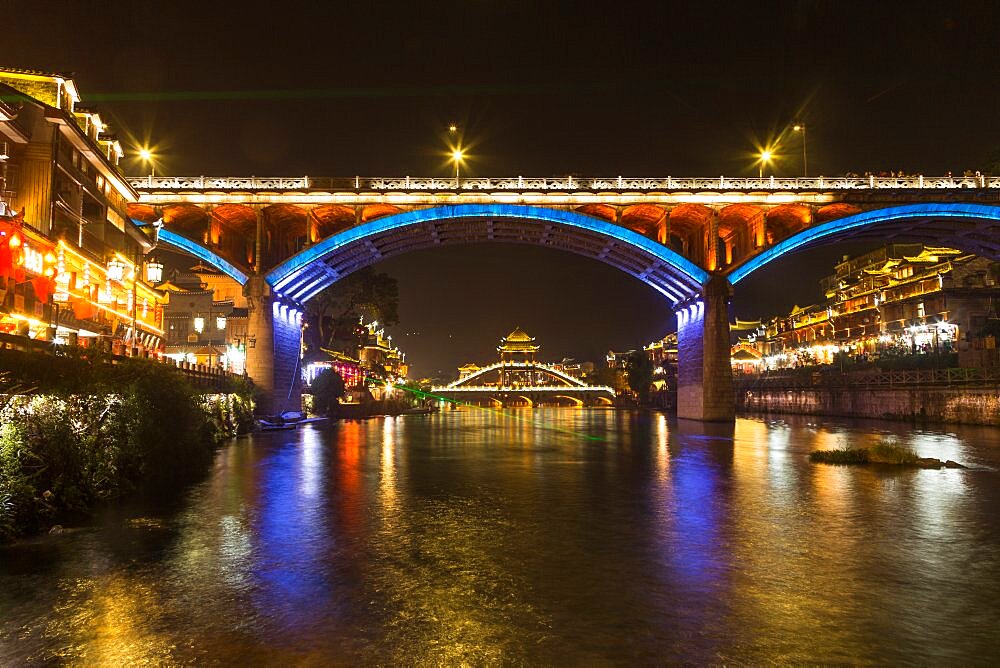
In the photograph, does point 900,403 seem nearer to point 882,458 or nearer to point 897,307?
point 897,307

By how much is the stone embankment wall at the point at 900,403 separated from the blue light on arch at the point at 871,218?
1411cm

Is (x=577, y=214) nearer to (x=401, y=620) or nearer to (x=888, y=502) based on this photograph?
(x=888, y=502)

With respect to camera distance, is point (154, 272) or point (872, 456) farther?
point (154, 272)

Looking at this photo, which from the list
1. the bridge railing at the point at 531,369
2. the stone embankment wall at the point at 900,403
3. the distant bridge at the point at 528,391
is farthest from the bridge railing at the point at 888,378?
the bridge railing at the point at 531,369

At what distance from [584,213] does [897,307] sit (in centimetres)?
4527

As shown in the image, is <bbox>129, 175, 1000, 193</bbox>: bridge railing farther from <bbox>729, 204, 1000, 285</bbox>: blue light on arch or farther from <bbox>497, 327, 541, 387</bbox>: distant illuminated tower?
<bbox>497, 327, 541, 387</bbox>: distant illuminated tower

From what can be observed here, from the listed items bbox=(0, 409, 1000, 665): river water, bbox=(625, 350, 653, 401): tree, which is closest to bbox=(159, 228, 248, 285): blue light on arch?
bbox=(0, 409, 1000, 665): river water

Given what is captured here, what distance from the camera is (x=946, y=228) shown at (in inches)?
2099

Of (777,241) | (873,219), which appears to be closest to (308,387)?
(777,241)

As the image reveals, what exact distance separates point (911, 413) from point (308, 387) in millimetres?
54725

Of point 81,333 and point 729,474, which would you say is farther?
point 81,333

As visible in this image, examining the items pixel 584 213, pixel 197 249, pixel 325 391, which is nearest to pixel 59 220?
pixel 197 249

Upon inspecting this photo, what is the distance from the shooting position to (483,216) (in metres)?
50.3

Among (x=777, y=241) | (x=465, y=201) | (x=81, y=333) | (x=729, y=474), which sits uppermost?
(x=465, y=201)
